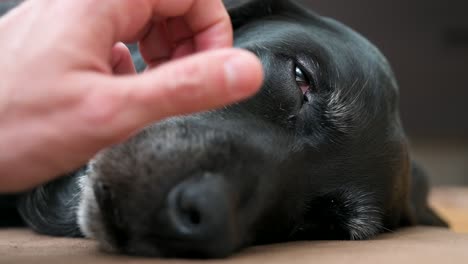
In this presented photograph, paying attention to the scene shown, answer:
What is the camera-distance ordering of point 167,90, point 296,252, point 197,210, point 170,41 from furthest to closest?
1. point 170,41
2. point 296,252
3. point 197,210
4. point 167,90

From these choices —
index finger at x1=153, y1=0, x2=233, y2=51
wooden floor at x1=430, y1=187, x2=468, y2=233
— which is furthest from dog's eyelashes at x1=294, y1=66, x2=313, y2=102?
wooden floor at x1=430, y1=187, x2=468, y2=233

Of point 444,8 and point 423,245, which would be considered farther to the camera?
point 444,8

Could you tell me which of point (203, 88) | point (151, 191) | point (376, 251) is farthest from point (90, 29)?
point (376, 251)

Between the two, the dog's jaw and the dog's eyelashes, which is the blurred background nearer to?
the dog's eyelashes

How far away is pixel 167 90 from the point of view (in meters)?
0.99

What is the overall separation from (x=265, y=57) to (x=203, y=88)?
933mm

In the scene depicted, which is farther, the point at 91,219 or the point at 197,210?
the point at 91,219

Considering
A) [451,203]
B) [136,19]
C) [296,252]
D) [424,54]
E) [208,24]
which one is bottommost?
[451,203]

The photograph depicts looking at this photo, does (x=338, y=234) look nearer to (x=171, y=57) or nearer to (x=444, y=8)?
(x=171, y=57)

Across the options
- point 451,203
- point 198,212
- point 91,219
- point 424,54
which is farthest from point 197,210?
point 424,54

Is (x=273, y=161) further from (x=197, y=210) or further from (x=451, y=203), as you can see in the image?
(x=451, y=203)

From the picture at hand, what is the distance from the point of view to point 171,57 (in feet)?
6.07

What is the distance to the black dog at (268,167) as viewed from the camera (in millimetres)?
1311

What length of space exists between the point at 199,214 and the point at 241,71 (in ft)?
1.18
